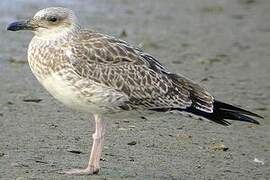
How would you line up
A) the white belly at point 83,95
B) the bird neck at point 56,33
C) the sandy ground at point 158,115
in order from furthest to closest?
the sandy ground at point 158,115 → the bird neck at point 56,33 → the white belly at point 83,95

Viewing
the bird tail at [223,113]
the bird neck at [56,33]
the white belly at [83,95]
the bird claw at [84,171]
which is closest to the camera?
the white belly at [83,95]

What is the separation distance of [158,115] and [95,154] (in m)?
0.86

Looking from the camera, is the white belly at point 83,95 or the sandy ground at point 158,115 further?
the sandy ground at point 158,115

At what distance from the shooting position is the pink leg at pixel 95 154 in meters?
8.62

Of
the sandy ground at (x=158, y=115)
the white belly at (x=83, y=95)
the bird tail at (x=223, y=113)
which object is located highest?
the white belly at (x=83, y=95)

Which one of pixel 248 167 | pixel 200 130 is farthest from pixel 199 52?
pixel 248 167

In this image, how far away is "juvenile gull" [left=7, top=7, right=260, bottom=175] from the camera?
8.47 metres

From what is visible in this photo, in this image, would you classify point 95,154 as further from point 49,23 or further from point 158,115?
point 49,23

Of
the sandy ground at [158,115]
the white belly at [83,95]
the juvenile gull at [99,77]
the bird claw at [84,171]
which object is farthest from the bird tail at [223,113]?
the bird claw at [84,171]

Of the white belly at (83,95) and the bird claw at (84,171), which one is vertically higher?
the white belly at (83,95)

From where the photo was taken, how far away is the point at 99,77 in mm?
8641

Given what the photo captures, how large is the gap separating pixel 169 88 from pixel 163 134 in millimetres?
1577

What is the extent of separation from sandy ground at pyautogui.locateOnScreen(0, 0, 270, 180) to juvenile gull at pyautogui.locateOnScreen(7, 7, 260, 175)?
584 mm

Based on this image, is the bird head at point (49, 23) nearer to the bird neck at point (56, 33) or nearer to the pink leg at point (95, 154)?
the bird neck at point (56, 33)
